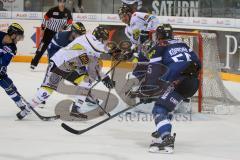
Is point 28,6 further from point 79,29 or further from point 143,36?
point 79,29

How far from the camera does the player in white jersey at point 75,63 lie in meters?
5.14

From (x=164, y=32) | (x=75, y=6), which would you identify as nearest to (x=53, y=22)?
(x=75, y=6)

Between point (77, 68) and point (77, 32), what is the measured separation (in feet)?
1.17

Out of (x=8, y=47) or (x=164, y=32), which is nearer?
(x=164, y=32)

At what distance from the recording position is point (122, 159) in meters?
3.87

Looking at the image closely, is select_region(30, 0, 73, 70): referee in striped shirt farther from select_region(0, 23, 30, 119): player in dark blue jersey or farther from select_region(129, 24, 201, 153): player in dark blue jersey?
select_region(129, 24, 201, 153): player in dark blue jersey

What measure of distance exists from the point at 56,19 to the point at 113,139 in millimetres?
4363

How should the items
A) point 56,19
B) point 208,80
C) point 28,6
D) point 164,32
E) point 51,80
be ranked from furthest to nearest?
point 28,6 → point 56,19 → point 208,80 → point 51,80 → point 164,32

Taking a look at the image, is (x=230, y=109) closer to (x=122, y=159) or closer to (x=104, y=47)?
(x=104, y=47)

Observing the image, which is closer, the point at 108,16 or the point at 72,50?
the point at 72,50

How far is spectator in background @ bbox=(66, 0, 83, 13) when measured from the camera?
10734mm

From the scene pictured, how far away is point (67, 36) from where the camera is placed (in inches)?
231

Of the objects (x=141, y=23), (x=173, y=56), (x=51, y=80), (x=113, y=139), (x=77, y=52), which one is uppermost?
(x=141, y=23)

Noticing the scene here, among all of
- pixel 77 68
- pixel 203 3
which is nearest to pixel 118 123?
pixel 77 68
